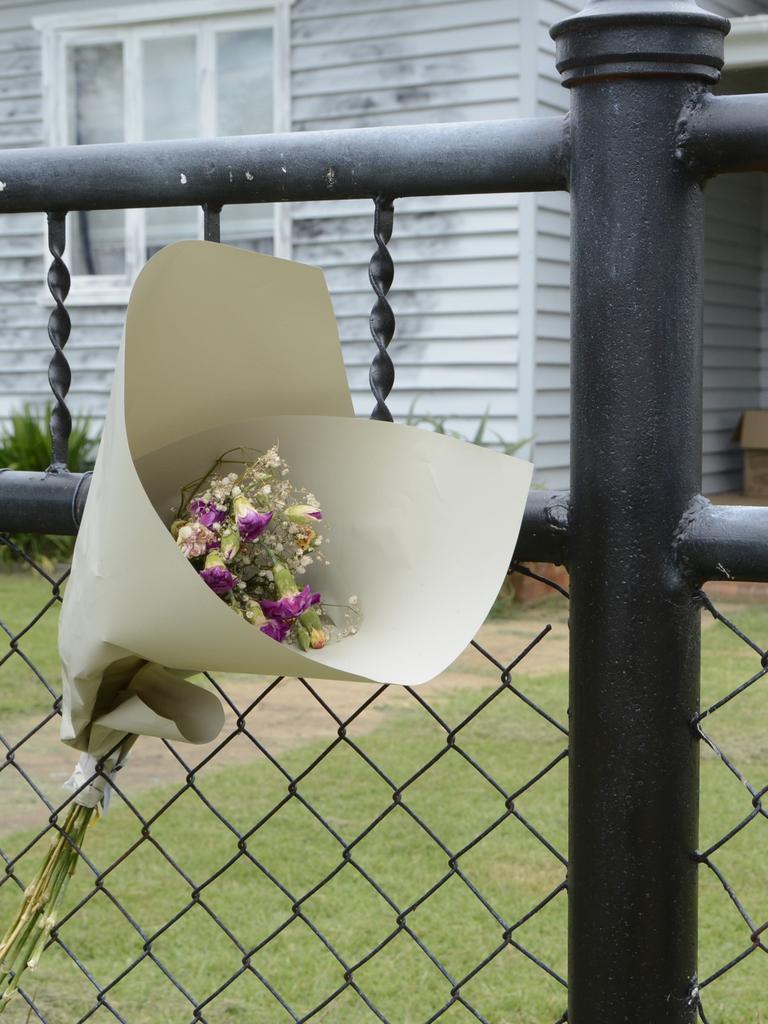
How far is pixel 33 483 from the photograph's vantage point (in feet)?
4.75

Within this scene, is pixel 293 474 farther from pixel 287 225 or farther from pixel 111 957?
pixel 287 225

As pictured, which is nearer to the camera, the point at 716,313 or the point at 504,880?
the point at 504,880

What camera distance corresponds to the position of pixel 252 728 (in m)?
4.56

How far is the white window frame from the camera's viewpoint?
309 inches

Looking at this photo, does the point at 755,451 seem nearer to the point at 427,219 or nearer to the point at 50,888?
the point at 427,219

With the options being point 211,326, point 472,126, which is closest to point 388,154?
point 472,126

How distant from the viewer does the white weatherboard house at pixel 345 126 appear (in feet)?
23.8

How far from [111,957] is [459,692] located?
2.30 m

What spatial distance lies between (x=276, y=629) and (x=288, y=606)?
2 centimetres

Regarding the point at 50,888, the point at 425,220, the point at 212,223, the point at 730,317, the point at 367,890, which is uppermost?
the point at 425,220

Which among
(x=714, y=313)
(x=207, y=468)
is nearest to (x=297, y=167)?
(x=207, y=468)

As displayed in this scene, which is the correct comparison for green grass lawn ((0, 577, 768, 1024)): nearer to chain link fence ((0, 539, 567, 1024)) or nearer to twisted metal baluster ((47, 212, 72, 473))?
chain link fence ((0, 539, 567, 1024))

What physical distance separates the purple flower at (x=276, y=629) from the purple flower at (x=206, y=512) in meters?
0.10

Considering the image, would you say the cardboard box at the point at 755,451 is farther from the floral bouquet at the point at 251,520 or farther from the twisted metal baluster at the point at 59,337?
the floral bouquet at the point at 251,520
